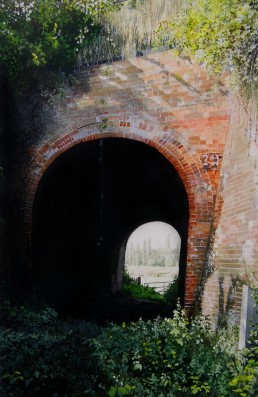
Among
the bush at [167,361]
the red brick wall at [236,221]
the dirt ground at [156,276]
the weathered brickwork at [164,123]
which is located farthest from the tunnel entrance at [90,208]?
the dirt ground at [156,276]

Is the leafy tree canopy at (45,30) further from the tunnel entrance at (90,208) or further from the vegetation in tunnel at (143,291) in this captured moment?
the vegetation in tunnel at (143,291)

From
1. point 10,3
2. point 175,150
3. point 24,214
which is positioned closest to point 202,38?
point 175,150

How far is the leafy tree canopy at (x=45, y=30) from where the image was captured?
739 centimetres

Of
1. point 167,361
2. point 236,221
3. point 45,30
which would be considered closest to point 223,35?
point 236,221

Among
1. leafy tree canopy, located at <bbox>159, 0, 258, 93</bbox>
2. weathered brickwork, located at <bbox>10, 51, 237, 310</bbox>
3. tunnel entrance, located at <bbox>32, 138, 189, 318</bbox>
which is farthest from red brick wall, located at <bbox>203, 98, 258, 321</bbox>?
tunnel entrance, located at <bbox>32, 138, 189, 318</bbox>

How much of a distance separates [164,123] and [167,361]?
4.19 metres

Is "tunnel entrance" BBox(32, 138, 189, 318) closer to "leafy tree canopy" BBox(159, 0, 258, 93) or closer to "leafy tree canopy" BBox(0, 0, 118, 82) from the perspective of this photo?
"leafy tree canopy" BBox(0, 0, 118, 82)

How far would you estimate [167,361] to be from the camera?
4.56 metres

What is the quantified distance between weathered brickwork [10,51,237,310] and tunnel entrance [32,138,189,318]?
35 cm

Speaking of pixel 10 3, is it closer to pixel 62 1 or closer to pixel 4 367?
pixel 62 1

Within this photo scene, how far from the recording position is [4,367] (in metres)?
Answer: 4.97

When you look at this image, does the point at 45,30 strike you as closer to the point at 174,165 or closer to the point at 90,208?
the point at 174,165

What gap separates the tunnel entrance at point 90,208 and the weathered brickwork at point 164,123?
354mm

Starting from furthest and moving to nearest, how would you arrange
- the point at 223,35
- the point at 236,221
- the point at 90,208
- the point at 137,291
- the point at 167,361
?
the point at 137,291, the point at 90,208, the point at 223,35, the point at 236,221, the point at 167,361
